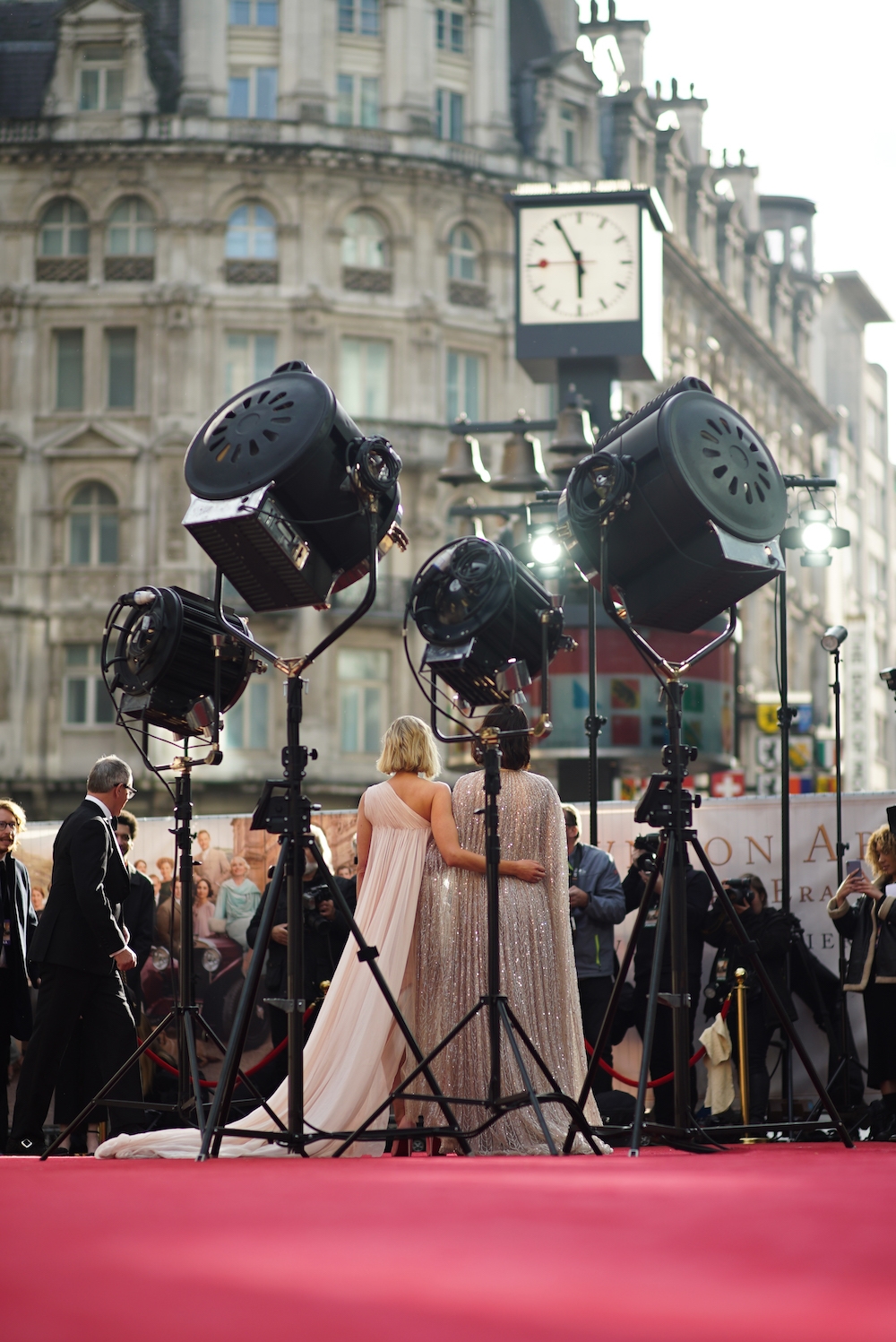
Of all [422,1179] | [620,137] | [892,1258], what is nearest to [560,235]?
[422,1179]

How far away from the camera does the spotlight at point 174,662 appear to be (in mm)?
7391

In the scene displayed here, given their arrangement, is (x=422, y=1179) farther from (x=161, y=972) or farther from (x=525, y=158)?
(x=525, y=158)

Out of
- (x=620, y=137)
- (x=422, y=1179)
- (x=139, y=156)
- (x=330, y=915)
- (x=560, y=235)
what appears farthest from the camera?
(x=620, y=137)

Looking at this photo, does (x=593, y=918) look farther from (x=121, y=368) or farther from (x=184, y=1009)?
(x=121, y=368)

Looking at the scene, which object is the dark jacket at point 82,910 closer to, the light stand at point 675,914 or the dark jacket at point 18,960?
the dark jacket at point 18,960

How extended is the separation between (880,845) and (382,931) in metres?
2.72

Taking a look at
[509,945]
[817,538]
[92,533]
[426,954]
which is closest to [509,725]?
[509,945]

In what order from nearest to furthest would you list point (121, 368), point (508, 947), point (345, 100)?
point (508, 947) → point (121, 368) → point (345, 100)

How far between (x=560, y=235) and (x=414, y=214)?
22194 mm

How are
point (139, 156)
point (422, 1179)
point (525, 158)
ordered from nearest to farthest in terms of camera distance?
point (422, 1179), point (139, 156), point (525, 158)

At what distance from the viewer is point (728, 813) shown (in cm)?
1114

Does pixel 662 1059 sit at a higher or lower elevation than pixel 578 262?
lower

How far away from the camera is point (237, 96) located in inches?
1625

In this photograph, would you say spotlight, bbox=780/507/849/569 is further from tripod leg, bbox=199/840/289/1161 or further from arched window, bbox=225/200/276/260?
arched window, bbox=225/200/276/260
